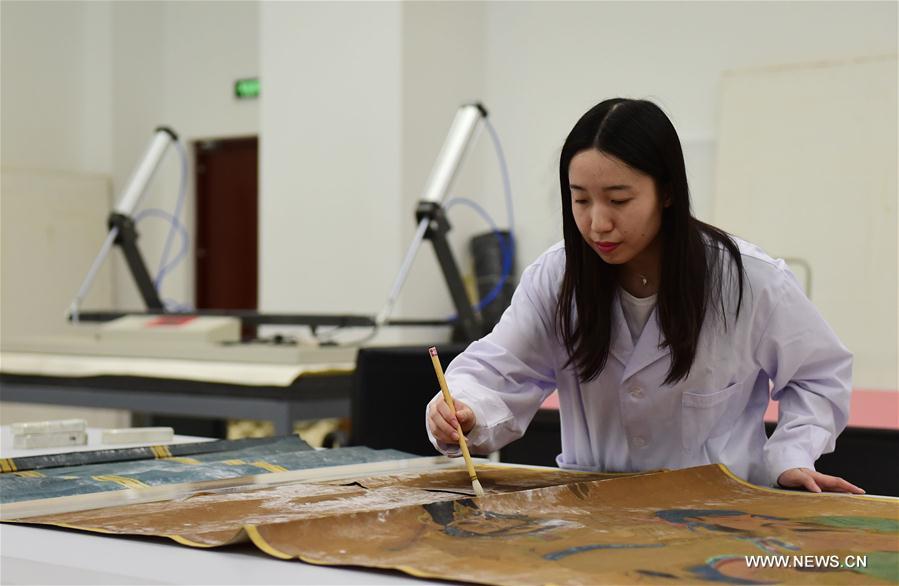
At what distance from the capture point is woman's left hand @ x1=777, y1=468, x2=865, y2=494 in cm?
121

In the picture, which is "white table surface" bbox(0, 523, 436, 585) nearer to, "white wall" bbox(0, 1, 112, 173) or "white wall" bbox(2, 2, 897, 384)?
"white wall" bbox(2, 2, 897, 384)

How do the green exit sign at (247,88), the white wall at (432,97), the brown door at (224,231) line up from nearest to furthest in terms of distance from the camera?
1. the white wall at (432,97)
2. the green exit sign at (247,88)
3. the brown door at (224,231)

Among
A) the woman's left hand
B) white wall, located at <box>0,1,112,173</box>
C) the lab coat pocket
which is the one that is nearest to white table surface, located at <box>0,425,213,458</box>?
the lab coat pocket

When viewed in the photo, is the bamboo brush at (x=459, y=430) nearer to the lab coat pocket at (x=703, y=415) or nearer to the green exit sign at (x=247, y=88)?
the lab coat pocket at (x=703, y=415)

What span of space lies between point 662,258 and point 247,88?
5017mm

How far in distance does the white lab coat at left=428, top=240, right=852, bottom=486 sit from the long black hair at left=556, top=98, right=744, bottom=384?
3 centimetres

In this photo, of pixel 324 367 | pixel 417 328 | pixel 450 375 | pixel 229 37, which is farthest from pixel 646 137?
pixel 229 37

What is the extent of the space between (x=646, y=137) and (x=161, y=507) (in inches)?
26.3

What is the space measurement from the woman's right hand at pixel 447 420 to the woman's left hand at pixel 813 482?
0.37m

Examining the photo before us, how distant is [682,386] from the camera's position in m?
1.39

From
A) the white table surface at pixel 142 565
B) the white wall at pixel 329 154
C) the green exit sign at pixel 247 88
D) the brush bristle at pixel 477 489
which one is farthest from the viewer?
the green exit sign at pixel 247 88

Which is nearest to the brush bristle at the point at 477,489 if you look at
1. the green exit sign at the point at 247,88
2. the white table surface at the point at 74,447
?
the white table surface at the point at 74,447

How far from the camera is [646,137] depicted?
4.22ft

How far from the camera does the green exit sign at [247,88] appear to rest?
19.9 ft
